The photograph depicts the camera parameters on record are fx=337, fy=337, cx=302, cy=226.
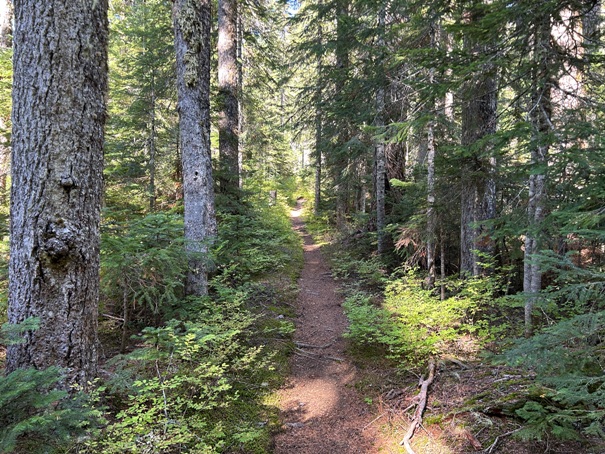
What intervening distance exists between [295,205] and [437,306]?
2901cm

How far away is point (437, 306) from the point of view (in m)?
5.98

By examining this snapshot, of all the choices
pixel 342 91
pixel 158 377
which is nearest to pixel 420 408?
pixel 158 377

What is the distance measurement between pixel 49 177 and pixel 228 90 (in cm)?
824

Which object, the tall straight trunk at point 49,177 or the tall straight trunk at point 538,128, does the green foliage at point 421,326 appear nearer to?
the tall straight trunk at point 538,128

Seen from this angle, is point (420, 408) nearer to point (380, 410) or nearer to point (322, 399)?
point (380, 410)

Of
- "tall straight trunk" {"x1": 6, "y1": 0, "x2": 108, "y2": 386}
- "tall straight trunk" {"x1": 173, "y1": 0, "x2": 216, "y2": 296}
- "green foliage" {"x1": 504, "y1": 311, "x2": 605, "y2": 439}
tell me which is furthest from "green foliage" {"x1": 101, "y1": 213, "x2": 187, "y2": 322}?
"green foliage" {"x1": 504, "y1": 311, "x2": 605, "y2": 439}

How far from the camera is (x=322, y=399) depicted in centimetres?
494

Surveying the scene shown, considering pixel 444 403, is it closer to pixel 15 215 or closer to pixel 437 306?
pixel 437 306

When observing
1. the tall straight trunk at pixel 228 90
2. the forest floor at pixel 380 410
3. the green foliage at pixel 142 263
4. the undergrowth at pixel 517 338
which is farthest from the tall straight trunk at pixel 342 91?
the forest floor at pixel 380 410

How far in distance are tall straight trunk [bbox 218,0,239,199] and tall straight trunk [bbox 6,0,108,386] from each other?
6.89 m

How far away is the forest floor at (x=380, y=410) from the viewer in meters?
3.59

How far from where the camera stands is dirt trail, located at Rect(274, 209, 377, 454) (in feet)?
13.2

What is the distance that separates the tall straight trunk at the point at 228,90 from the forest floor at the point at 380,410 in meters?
6.10

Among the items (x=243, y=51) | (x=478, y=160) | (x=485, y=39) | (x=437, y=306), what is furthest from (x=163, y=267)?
(x=243, y=51)
